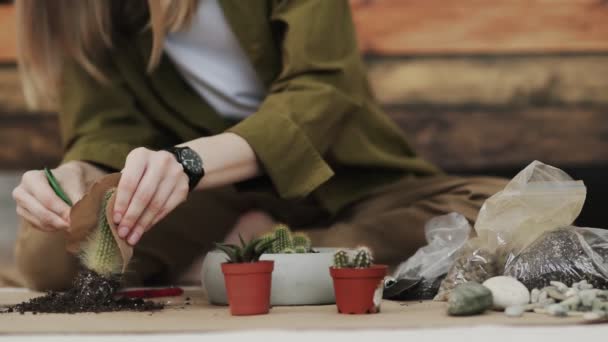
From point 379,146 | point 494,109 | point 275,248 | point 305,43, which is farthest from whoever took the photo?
point 494,109

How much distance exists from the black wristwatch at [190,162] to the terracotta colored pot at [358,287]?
9.7 inches

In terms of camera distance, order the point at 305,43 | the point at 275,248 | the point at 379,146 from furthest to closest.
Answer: the point at 379,146, the point at 305,43, the point at 275,248

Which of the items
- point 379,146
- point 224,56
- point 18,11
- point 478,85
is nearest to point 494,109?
point 478,85

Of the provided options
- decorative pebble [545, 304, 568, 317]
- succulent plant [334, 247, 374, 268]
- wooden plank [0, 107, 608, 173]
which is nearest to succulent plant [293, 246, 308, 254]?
succulent plant [334, 247, 374, 268]

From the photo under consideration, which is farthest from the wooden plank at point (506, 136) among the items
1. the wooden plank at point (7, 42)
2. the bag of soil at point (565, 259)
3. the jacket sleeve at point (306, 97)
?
the bag of soil at point (565, 259)

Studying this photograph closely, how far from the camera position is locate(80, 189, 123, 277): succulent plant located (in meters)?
1.22

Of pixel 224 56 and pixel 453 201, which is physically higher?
pixel 224 56

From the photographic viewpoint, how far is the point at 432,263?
54.1 inches

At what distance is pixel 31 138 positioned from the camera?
2570 mm

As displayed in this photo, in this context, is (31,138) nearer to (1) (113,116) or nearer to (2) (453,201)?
(1) (113,116)

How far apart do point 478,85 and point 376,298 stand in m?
1.40

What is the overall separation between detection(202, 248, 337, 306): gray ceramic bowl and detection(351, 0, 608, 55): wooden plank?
4.28ft

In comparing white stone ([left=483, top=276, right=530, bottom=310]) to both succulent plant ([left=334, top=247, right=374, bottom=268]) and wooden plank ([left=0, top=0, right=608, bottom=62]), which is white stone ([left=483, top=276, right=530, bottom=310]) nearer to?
succulent plant ([left=334, top=247, right=374, bottom=268])

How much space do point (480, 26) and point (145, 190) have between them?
1.52m
